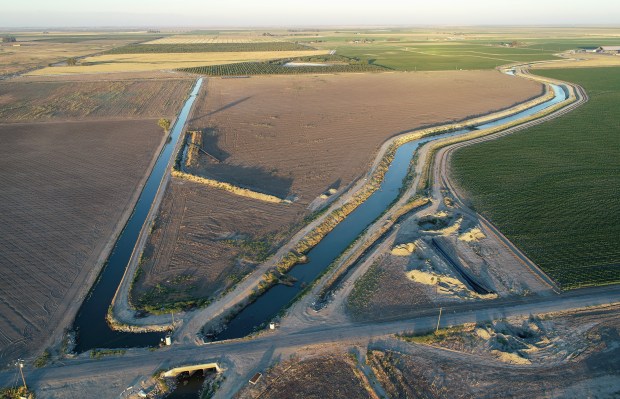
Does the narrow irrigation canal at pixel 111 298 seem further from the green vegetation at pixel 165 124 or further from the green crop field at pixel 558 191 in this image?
A: the green crop field at pixel 558 191

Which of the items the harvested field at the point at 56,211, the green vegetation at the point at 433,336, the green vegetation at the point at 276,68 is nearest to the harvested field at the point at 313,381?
the green vegetation at the point at 433,336

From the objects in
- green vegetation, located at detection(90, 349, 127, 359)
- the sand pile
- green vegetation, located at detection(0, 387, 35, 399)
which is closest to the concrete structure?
green vegetation, located at detection(90, 349, 127, 359)

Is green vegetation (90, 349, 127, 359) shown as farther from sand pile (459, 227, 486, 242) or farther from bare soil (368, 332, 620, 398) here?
sand pile (459, 227, 486, 242)

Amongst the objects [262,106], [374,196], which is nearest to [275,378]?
[374,196]

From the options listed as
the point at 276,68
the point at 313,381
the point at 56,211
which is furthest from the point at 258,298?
the point at 276,68

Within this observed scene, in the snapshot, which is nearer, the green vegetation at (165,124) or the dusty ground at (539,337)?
the dusty ground at (539,337)
